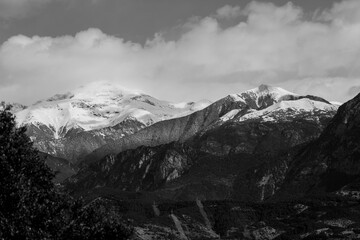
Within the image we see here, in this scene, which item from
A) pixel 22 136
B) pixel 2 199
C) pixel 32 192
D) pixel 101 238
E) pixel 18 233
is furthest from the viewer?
pixel 22 136

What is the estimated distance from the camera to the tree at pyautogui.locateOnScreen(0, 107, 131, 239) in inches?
3177

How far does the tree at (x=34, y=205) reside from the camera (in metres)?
80.7

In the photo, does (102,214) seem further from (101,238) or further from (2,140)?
(2,140)

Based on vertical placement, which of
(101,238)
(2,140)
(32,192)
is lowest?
(101,238)

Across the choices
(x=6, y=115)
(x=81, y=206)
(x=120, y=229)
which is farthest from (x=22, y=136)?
(x=120, y=229)

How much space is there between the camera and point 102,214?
102m

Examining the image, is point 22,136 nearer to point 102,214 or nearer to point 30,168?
point 30,168

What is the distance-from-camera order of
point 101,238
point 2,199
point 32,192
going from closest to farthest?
1. point 2,199
2. point 32,192
3. point 101,238

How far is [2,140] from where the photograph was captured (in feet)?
306

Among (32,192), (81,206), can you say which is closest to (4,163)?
(32,192)

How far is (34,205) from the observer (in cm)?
8425

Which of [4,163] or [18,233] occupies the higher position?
[4,163]

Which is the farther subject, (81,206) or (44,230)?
(81,206)

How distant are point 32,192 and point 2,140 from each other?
9123 mm
